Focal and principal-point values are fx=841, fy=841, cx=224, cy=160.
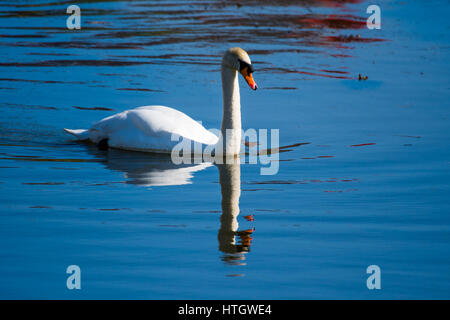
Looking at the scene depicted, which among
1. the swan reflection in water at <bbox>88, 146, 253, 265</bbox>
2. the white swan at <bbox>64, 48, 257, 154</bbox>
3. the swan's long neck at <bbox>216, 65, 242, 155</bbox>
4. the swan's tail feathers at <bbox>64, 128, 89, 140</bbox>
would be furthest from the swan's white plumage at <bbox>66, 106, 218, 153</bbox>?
the swan's tail feathers at <bbox>64, 128, 89, 140</bbox>

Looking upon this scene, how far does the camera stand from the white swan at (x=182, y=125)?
9.77 metres

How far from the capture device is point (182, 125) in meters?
9.79

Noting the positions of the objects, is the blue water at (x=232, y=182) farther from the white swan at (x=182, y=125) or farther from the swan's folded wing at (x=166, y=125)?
the swan's folded wing at (x=166, y=125)

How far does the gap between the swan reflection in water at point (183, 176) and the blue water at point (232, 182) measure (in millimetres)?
25

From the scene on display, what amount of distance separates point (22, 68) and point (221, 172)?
332 inches

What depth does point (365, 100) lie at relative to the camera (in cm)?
1359

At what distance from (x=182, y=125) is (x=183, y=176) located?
101 centimetres

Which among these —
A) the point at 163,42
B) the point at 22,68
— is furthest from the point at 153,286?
the point at 163,42

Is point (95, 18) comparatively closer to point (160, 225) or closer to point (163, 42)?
point (163, 42)

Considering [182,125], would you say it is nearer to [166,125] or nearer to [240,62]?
[166,125]

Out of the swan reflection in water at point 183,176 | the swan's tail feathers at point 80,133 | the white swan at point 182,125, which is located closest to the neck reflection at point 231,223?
the swan reflection in water at point 183,176

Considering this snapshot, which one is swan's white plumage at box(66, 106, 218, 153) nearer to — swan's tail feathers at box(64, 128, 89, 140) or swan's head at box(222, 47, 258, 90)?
swan's tail feathers at box(64, 128, 89, 140)

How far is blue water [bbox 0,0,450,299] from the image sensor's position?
588cm

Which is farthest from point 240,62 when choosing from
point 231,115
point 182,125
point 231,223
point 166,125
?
point 231,223
